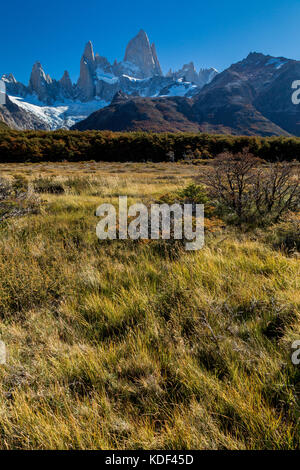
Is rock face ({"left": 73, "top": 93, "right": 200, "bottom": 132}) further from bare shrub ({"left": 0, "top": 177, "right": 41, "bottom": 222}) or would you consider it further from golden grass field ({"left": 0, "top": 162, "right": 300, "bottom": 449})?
golden grass field ({"left": 0, "top": 162, "right": 300, "bottom": 449})

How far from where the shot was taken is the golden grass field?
1278 millimetres

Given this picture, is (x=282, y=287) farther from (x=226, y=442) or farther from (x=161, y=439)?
(x=161, y=439)

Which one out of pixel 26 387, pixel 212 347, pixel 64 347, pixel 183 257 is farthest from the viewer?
pixel 183 257

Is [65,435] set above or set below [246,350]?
below

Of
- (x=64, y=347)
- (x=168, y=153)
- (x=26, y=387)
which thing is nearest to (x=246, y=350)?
(x=64, y=347)

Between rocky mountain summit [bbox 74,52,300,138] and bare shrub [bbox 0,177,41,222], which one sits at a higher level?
rocky mountain summit [bbox 74,52,300,138]

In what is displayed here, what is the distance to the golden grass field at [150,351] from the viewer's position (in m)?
1.28

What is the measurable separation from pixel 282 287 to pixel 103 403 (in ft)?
7.51

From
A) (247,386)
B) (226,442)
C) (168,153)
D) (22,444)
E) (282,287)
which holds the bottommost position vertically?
(22,444)

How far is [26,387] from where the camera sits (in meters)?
1.63

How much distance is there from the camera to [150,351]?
72.1 inches

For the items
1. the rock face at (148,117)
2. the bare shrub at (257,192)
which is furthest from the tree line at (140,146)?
Answer: the rock face at (148,117)

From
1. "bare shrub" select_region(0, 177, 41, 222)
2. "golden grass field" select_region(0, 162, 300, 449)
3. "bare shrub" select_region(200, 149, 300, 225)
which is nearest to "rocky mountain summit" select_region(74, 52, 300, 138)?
"bare shrub" select_region(200, 149, 300, 225)

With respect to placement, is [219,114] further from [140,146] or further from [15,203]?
A: [15,203]
